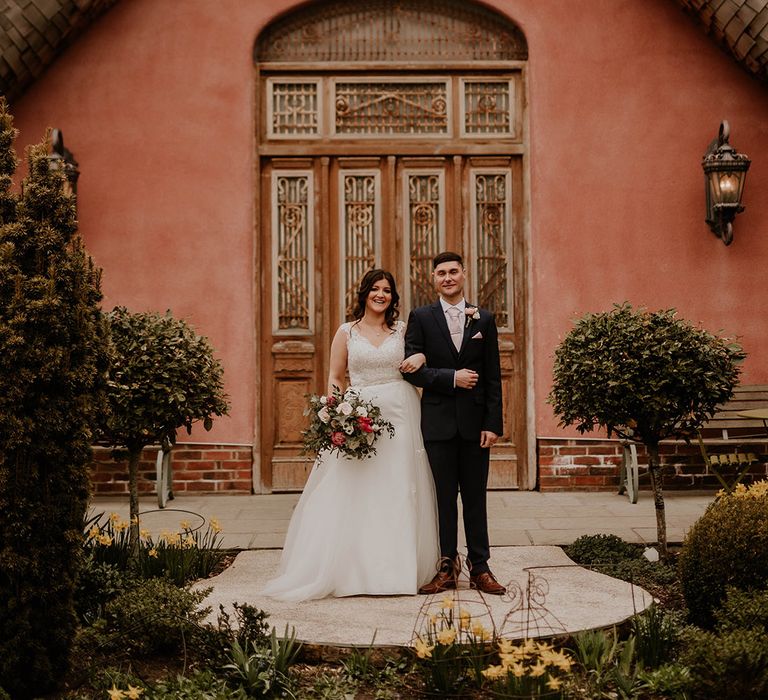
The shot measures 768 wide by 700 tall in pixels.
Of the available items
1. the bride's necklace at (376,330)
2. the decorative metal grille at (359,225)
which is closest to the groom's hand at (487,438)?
the bride's necklace at (376,330)

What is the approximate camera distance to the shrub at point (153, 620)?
14.7 ft

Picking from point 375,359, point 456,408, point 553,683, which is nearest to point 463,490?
point 456,408

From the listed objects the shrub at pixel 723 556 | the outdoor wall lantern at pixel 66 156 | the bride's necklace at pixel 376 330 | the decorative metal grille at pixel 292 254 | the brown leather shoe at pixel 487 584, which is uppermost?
the outdoor wall lantern at pixel 66 156

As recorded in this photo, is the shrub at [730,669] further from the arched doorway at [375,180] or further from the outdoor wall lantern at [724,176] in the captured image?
the outdoor wall lantern at [724,176]

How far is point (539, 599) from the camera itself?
541cm

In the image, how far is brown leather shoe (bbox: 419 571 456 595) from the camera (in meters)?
5.55

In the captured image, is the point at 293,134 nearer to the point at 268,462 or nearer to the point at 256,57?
the point at 256,57

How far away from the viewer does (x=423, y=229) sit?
9.33 metres

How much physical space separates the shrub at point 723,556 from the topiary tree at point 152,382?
10.3 ft

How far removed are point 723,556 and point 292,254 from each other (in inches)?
220

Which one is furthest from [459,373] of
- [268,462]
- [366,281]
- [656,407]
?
[268,462]

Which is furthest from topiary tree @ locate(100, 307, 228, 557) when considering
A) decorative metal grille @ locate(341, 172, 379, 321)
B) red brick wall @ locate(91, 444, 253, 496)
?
decorative metal grille @ locate(341, 172, 379, 321)

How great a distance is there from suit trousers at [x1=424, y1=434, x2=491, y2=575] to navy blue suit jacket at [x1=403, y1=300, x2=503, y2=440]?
0.09 metres

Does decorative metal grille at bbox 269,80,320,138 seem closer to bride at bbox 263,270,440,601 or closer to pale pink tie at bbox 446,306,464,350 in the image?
bride at bbox 263,270,440,601
